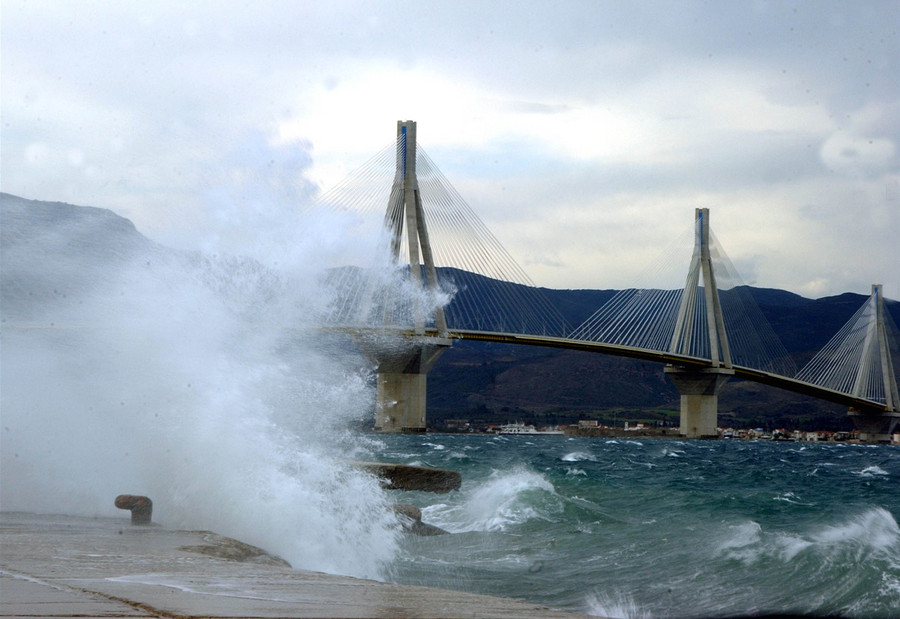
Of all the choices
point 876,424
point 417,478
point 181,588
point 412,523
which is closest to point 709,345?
A: point 876,424

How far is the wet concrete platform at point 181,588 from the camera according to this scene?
3639mm

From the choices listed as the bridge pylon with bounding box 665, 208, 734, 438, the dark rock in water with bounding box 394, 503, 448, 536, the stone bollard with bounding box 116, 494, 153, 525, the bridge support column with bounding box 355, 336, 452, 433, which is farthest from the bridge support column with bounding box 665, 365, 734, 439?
the stone bollard with bounding box 116, 494, 153, 525

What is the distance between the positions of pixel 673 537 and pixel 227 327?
6.16 meters

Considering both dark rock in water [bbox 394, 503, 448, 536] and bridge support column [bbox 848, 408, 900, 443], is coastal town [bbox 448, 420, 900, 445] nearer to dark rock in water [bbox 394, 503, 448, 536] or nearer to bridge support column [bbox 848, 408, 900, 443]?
bridge support column [bbox 848, 408, 900, 443]

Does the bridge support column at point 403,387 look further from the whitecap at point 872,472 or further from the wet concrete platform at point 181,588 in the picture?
the wet concrete platform at point 181,588

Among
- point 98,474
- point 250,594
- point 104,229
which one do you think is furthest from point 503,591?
point 104,229

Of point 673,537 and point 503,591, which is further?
point 673,537

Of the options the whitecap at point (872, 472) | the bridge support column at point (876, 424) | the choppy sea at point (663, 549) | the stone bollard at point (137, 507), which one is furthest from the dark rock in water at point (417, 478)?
the bridge support column at point (876, 424)

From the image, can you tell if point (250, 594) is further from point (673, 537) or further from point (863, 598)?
point (673, 537)

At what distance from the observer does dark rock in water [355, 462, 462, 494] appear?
17.7 m

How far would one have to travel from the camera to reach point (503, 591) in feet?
29.9

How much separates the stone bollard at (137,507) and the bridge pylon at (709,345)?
5031 centimetres

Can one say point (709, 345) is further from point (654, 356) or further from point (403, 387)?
point (403, 387)

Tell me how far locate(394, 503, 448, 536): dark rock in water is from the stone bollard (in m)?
4.12
